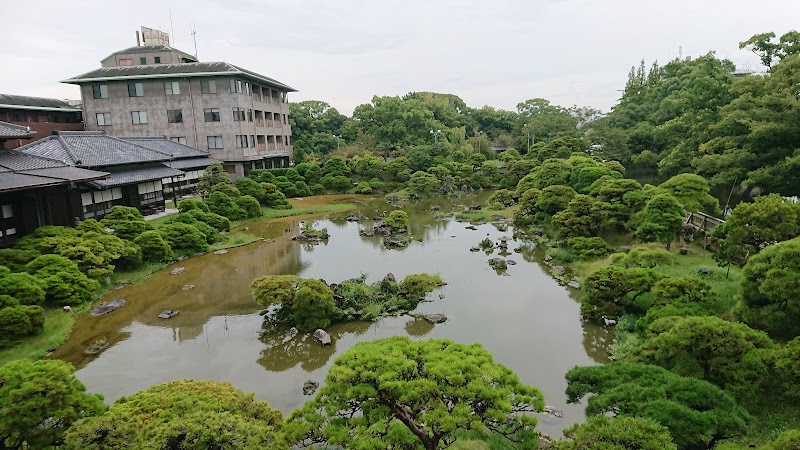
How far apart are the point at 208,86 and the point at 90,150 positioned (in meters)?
14.0

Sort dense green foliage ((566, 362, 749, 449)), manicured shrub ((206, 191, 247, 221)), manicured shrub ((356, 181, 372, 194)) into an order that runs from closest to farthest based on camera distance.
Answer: dense green foliage ((566, 362, 749, 449)) → manicured shrub ((206, 191, 247, 221)) → manicured shrub ((356, 181, 372, 194))

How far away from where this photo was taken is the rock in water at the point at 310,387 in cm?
1052

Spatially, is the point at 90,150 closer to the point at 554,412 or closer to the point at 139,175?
the point at 139,175

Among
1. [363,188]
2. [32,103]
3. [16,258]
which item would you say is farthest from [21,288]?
[32,103]

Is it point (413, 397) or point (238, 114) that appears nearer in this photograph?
point (413, 397)

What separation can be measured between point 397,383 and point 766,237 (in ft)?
35.7

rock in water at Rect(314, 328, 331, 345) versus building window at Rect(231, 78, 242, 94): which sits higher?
building window at Rect(231, 78, 242, 94)

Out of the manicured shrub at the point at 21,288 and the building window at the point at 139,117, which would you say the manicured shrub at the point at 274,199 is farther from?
the manicured shrub at the point at 21,288

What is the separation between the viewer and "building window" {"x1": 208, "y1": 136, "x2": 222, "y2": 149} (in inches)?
1532

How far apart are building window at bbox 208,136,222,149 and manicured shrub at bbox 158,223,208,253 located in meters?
18.7

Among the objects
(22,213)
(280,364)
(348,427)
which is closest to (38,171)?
(22,213)

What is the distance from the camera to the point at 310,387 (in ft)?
35.0

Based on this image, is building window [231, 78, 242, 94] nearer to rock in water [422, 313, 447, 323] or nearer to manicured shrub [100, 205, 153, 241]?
manicured shrub [100, 205, 153, 241]

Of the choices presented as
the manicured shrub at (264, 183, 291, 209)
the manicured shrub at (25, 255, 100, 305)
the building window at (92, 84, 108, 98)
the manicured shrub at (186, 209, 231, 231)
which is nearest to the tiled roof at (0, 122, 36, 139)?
the manicured shrub at (186, 209, 231, 231)
